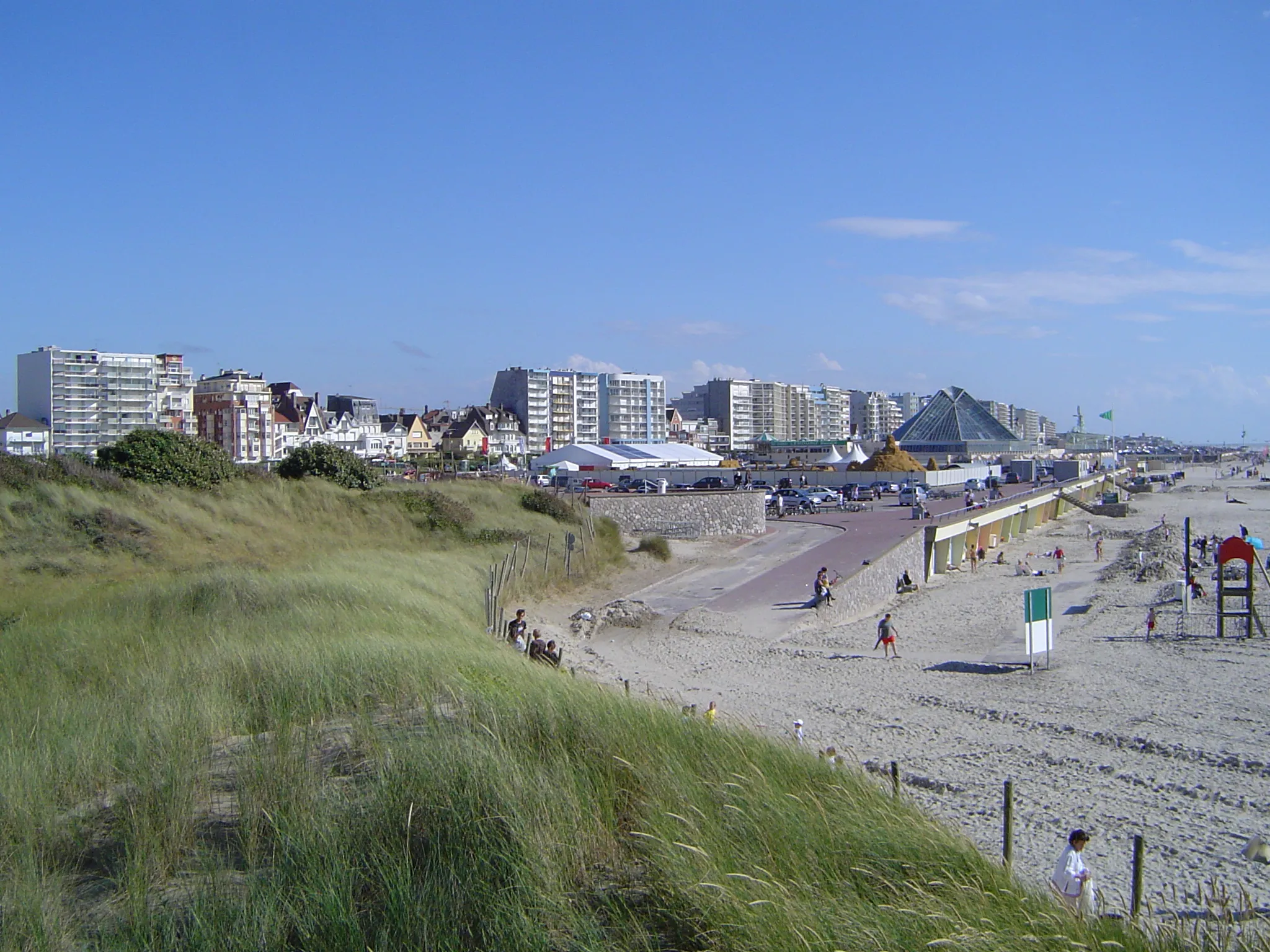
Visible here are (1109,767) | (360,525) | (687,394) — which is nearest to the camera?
(1109,767)

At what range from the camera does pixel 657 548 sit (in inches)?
1254

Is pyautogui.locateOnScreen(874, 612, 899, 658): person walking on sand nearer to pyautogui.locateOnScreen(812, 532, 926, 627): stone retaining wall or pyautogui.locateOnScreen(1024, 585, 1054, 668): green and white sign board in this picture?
pyautogui.locateOnScreen(1024, 585, 1054, 668): green and white sign board

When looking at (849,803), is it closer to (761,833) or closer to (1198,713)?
(761,833)

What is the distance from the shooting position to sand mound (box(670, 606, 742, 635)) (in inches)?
811

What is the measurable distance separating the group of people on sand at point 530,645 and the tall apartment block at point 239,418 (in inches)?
2432

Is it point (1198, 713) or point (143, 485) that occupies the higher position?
point (143, 485)

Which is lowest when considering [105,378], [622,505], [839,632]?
[839,632]

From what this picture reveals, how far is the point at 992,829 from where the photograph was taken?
337 inches

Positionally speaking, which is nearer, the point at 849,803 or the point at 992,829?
the point at 849,803

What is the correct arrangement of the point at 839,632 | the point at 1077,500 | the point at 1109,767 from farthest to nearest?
the point at 1077,500, the point at 839,632, the point at 1109,767

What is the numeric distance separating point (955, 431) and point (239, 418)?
82313 mm

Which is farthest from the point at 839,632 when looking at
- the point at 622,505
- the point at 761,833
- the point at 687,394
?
the point at 687,394

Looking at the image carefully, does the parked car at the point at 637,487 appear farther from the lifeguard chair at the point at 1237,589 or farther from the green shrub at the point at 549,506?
the lifeguard chair at the point at 1237,589

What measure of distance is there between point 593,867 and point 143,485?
832 inches
